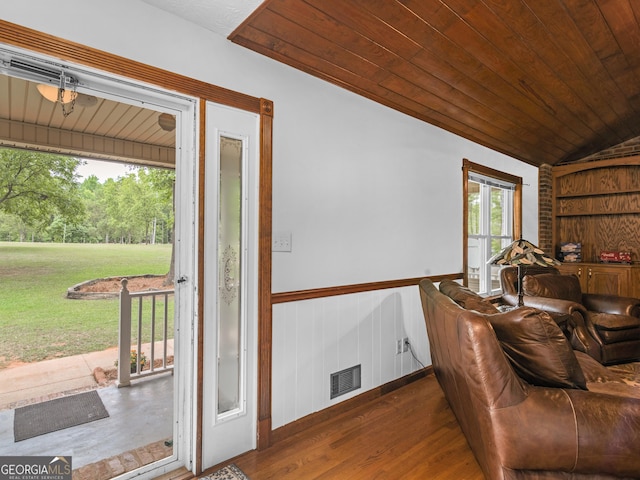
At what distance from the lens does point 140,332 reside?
3.40 meters

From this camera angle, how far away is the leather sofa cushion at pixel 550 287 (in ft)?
12.3

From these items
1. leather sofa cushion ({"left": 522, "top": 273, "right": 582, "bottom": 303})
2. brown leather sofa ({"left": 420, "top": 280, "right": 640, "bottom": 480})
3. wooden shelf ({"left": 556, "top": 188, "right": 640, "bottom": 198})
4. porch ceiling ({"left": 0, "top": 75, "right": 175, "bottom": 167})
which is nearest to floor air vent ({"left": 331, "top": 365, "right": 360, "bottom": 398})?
brown leather sofa ({"left": 420, "top": 280, "right": 640, "bottom": 480})

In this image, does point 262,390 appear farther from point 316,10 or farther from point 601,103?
point 601,103

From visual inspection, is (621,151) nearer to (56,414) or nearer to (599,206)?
(599,206)

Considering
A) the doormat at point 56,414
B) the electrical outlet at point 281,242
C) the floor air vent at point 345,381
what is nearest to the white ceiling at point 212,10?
the electrical outlet at point 281,242

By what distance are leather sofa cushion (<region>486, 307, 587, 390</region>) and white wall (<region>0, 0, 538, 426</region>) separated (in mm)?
1262

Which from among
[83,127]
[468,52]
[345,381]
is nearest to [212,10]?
[468,52]

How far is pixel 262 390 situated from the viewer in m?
2.20

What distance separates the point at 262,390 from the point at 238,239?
3.03 feet

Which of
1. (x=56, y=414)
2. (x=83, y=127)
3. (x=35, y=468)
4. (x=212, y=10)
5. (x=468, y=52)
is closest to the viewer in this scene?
(x=212, y=10)

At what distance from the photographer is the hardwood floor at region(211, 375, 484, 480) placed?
1970 millimetres

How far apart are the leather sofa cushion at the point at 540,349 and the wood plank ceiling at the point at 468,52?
1.69 metres

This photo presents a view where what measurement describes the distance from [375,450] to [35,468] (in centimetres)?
189

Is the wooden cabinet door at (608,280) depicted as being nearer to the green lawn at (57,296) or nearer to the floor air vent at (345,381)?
the floor air vent at (345,381)
